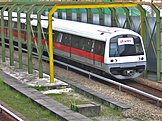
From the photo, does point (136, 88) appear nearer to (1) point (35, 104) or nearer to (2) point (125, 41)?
(2) point (125, 41)

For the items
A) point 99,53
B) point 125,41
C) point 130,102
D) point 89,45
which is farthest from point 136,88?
point 89,45

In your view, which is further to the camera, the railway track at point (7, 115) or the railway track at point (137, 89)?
the railway track at point (137, 89)

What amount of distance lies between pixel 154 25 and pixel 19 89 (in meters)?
6.82

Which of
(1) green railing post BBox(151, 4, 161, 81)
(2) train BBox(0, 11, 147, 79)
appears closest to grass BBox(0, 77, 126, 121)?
(2) train BBox(0, 11, 147, 79)

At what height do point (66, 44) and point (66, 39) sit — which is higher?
point (66, 39)

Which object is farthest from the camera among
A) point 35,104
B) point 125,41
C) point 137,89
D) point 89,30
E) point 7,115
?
point 89,30

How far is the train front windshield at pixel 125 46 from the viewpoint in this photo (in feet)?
63.3

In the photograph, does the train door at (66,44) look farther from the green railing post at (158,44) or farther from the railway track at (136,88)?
the green railing post at (158,44)

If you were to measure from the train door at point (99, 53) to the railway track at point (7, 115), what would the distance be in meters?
6.30

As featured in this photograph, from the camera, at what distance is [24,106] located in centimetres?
1505

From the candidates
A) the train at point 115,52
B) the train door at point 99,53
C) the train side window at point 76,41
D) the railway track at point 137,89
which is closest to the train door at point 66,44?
the train side window at point 76,41

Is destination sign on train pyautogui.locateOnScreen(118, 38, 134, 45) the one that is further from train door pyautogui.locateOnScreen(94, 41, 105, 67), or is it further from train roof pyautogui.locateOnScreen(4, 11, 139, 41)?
train door pyautogui.locateOnScreen(94, 41, 105, 67)

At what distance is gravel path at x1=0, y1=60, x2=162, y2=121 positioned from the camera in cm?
1376

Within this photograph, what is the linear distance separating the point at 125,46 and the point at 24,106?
6067 millimetres
